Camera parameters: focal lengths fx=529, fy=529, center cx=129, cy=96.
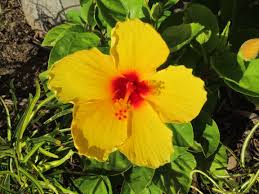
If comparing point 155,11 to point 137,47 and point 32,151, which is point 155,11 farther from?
point 32,151

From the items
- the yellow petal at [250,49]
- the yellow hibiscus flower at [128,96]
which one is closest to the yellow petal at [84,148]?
the yellow hibiscus flower at [128,96]

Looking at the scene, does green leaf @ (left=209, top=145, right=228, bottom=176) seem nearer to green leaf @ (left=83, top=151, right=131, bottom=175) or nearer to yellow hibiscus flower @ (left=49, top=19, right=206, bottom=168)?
green leaf @ (left=83, top=151, right=131, bottom=175)

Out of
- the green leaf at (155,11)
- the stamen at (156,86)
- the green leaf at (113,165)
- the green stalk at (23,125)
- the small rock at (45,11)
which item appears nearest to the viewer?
the stamen at (156,86)

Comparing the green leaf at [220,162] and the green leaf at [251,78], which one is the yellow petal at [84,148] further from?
the green leaf at [220,162]

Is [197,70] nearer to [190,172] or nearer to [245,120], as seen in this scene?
[190,172]

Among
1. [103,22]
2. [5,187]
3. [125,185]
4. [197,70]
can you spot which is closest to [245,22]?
[197,70]
